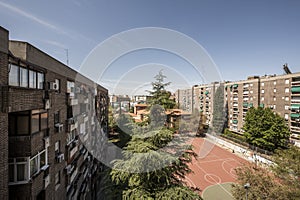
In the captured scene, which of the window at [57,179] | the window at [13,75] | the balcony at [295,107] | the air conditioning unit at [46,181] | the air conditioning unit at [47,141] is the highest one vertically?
the window at [13,75]

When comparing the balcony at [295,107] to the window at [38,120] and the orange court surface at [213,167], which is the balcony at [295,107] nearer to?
the orange court surface at [213,167]

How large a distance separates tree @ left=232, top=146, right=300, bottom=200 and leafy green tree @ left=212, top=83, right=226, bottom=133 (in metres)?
28.0

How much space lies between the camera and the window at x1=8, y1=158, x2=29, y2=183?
15.7ft

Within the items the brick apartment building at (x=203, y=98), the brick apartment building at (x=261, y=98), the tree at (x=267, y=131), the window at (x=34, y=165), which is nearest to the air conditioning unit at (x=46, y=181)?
the window at (x=34, y=165)

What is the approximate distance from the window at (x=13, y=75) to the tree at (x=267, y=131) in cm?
2944

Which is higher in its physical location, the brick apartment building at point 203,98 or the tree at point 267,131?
the brick apartment building at point 203,98

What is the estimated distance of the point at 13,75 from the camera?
456cm

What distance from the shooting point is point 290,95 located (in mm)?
26641

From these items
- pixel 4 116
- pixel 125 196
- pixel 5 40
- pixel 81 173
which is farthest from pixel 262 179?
pixel 5 40

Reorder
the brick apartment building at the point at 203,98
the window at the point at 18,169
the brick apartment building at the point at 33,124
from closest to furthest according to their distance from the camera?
the brick apartment building at the point at 33,124 < the window at the point at 18,169 < the brick apartment building at the point at 203,98

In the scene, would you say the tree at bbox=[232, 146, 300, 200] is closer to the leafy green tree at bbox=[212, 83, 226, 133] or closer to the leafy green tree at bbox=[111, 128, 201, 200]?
the leafy green tree at bbox=[111, 128, 201, 200]

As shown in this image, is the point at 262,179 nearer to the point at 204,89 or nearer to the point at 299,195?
the point at 299,195

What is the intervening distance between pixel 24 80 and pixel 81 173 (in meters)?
8.44

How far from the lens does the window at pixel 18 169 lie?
15.7 ft
